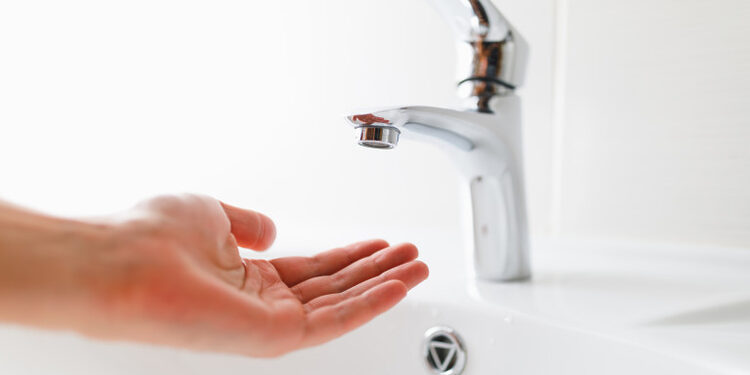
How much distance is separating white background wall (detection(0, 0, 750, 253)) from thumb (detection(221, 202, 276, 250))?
8.6 inches

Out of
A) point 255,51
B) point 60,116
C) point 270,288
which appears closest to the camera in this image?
point 270,288

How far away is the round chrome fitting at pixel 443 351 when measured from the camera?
38 cm

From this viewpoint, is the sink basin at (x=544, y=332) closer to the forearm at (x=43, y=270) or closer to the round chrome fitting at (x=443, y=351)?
the round chrome fitting at (x=443, y=351)

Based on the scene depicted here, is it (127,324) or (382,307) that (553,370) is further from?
(127,324)

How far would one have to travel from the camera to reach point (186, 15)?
0.71m

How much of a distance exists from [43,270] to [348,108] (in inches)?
17.3

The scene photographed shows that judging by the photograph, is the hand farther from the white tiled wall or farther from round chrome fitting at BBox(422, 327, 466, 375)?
the white tiled wall

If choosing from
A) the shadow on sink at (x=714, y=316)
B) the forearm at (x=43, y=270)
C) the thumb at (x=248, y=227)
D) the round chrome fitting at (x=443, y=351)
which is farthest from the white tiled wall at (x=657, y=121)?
the forearm at (x=43, y=270)

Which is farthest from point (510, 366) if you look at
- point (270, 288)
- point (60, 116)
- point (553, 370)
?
point (60, 116)

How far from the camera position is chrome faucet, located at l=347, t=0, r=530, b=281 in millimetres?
353

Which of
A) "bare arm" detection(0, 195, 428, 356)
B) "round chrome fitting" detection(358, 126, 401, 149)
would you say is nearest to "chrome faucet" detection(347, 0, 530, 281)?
"round chrome fitting" detection(358, 126, 401, 149)

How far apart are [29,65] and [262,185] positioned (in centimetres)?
44

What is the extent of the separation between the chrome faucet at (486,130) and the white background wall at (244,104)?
0.14m

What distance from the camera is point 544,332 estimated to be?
348mm
